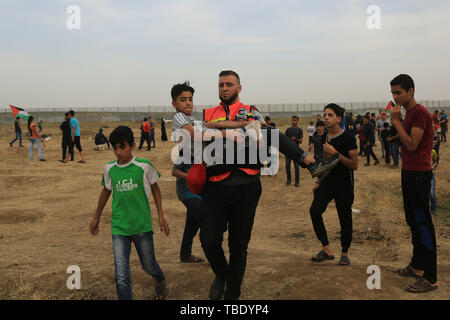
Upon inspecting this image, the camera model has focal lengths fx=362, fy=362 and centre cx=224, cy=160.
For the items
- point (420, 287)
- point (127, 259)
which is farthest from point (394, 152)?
point (127, 259)

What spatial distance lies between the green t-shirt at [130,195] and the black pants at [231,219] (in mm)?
594

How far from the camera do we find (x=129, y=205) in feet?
11.0

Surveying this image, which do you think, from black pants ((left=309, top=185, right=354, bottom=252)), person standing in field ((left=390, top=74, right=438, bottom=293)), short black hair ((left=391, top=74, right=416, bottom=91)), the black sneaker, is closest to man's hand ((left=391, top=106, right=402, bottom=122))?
person standing in field ((left=390, top=74, right=438, bottom=293))

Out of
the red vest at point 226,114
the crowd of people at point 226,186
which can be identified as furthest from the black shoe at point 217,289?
the red vest at point 226,114

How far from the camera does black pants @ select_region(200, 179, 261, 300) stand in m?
3.10

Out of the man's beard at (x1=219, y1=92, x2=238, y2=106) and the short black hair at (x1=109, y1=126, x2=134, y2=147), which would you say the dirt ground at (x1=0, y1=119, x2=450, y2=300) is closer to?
the short black hair at (x1=109, y1=126, x2=134, y2=147)

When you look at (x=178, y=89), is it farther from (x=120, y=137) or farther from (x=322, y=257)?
(x=322, y=257)

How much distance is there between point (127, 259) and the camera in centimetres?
327

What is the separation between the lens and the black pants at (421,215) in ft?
11.9

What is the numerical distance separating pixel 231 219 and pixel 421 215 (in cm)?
200

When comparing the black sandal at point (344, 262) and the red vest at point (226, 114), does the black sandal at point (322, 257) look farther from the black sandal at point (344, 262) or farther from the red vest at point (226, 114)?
the red vest at point (226, 114)
